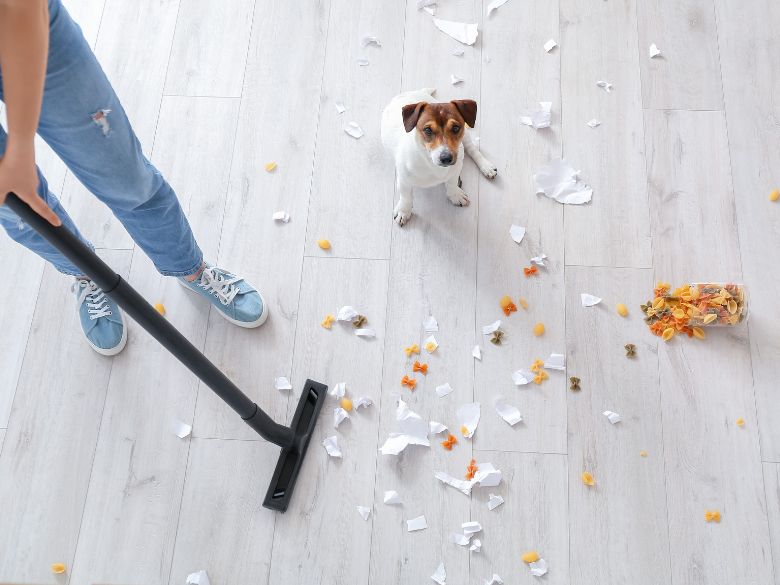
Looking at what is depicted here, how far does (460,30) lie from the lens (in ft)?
7.36

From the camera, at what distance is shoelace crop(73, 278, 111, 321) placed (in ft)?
6.36

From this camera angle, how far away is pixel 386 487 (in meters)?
1.80

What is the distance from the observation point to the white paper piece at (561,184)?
80.4 inches

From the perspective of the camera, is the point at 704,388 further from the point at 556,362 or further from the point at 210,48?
the point at 210,48

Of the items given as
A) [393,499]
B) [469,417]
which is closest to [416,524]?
[393,499]

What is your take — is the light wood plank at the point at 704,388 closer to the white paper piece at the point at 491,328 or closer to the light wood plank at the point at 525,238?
the light wood plank at the point at 525,238

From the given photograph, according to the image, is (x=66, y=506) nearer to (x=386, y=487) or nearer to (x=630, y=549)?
(x=386, y=487)

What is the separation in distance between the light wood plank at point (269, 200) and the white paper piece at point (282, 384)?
0.02m

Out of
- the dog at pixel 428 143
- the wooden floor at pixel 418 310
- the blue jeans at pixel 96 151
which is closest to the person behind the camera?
the blue jeans at pixel 96 151

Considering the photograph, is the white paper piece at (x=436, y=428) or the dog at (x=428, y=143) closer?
the dog at (x=428, y=143)

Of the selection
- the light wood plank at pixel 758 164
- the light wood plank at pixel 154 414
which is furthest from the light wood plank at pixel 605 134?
the light wood plank at pixel 154 414

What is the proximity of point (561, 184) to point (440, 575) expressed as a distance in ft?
3.76

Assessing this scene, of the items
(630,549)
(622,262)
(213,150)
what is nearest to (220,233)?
(213,150)

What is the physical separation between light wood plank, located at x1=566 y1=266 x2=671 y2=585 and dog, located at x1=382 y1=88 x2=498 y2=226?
45 centimetres
